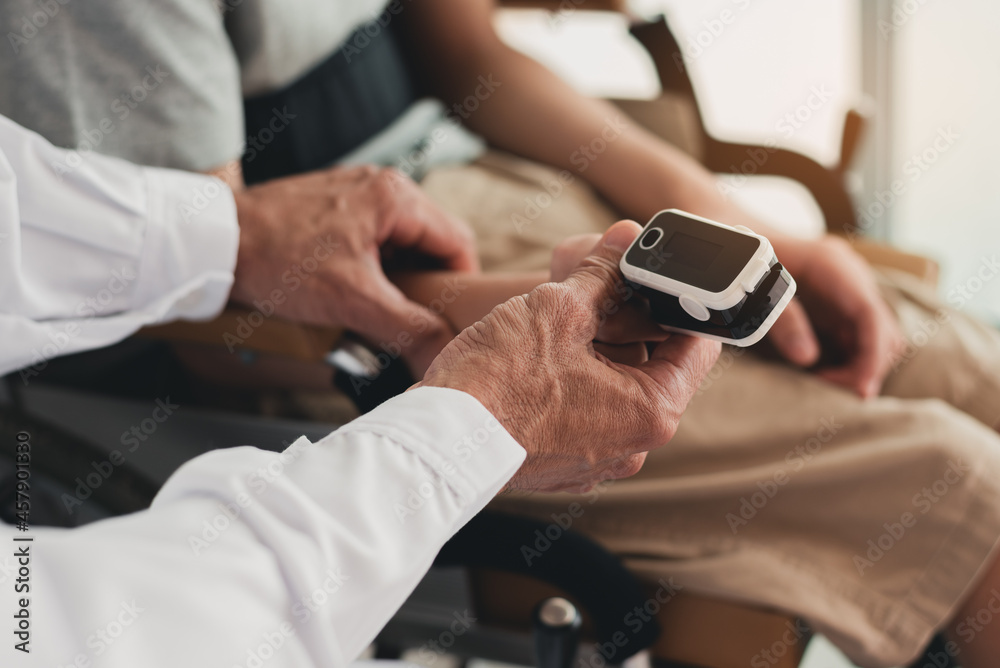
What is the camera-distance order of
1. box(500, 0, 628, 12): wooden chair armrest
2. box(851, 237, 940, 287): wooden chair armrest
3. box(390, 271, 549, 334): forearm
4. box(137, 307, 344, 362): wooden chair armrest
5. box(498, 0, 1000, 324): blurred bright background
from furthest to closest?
box(498, 0, 1000, 324): blurred bright background < box(500, 0, 628, 12): wooden chair armrest < box(851, 237, 940, 287): wooden chair armrest < box(137, 307, 344, 362): wooden chair armrest < box(390, 271, 549, 334): forearm

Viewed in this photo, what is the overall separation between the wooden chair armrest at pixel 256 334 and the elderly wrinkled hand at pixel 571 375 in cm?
24

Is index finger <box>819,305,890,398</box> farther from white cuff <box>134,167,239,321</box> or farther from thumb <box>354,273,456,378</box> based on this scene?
white cuff <box>134,167,239,321</box>

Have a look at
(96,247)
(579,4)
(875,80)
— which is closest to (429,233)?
(96,247)

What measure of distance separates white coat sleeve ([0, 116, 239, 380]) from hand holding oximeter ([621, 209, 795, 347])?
335 mm

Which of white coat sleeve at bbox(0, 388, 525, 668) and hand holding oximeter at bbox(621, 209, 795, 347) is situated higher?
hand holding oximeter at bbox(621, 209, 795, 347)

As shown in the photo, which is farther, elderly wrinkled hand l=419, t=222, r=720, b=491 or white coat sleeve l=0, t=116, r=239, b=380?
white coat sleeve l=0, t=116, r=239, b=380

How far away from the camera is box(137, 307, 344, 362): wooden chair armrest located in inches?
21.8

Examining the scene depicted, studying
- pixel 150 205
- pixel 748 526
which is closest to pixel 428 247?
pixel 150 205

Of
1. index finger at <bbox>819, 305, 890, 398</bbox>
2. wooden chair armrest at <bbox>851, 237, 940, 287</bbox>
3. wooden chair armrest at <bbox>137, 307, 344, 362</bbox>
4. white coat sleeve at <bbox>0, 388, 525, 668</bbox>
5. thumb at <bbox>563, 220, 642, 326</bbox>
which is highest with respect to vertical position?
thumb at <bbox>563, 220, 642, 326</bbox>

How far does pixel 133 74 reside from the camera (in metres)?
0.54

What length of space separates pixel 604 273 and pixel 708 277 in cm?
5

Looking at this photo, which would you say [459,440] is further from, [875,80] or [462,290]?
[875,80]

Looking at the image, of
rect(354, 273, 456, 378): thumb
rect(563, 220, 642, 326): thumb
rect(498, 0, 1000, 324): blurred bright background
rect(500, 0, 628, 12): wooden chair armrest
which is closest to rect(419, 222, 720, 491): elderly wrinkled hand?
rect(563, 220, 642, 326): thumb

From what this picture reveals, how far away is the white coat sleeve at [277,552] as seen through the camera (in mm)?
285
